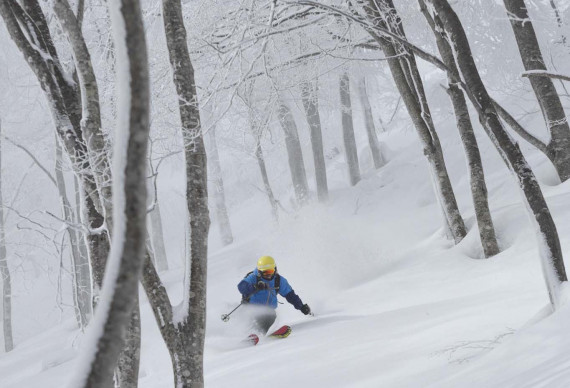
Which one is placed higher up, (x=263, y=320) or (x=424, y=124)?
(x=424, y=124)

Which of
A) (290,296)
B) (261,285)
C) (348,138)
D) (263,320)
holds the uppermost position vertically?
(348,138)

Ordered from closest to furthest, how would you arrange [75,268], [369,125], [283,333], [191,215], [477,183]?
[191,215] < [75,268] < [283,333] < [477,183] < [369,125]

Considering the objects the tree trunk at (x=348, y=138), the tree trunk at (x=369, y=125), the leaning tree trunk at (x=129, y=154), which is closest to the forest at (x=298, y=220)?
the leaning tree trunk at (x=129, y=154)

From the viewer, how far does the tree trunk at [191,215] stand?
3098mm

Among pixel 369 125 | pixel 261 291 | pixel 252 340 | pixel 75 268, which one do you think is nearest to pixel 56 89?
pixel 75 268

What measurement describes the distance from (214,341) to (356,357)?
10.2 feet

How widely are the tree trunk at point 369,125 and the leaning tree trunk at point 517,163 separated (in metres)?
15.1

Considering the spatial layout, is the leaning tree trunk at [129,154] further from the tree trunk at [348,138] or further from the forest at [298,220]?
the tree trunk at [348,138]

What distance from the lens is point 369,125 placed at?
62.3 ft

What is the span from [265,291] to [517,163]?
4.74 m

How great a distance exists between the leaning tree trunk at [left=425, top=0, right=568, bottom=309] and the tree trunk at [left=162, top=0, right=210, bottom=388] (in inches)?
67.3

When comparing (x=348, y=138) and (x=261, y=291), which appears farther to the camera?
(x=348, y=138)

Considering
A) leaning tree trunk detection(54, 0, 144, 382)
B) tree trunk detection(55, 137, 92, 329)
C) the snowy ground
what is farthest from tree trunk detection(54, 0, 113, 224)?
the snowy ground

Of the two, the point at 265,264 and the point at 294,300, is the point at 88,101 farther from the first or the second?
the point at 294,300
